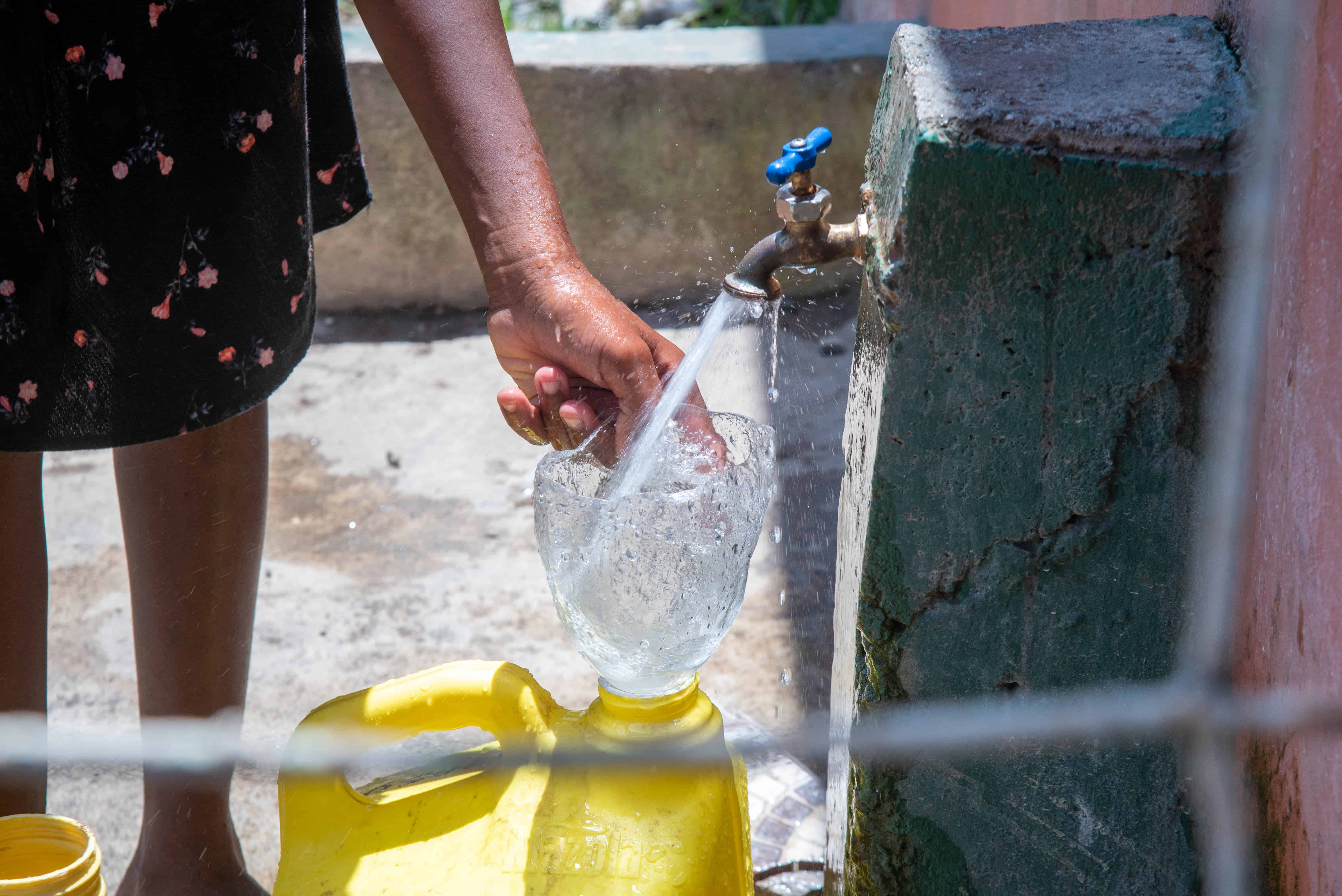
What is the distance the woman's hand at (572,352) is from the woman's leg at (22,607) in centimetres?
61

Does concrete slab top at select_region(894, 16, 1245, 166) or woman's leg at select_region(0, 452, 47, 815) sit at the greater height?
concrete slab top at select_region(894, 16, 1245, 166)

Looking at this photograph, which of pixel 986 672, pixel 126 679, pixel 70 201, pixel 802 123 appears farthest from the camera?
pixel 802 123

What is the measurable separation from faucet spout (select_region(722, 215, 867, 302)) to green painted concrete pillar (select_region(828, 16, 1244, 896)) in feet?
0.15

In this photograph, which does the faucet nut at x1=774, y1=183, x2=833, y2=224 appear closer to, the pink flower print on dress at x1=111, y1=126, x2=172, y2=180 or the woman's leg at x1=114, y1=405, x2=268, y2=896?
the pink flower print on dress at x1=111, y1=126, x2=172, y2=180

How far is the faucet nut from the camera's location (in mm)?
1184

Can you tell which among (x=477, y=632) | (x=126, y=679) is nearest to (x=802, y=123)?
(x=477, y=632)

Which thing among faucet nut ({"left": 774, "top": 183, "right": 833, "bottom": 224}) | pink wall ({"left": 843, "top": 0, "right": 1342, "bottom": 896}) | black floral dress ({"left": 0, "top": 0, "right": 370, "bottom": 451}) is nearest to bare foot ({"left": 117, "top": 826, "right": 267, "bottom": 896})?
black floral dress ({"left": 0, "top": 0, "right": 370, "bottom": 451})

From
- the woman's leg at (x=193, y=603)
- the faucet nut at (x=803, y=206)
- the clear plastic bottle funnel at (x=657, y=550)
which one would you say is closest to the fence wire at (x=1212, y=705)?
the clear plastic bottle funnel at (x=657, y=550)

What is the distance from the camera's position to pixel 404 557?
2.79 meters

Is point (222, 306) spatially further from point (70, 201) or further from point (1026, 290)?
point (1026, 290)

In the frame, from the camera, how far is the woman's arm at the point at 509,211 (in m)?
1.34

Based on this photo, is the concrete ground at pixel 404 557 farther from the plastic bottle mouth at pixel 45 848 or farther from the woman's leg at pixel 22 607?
the plastic bottle mouth at pixel 45 848

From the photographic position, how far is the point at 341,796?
1.38 m

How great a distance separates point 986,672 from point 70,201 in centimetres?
114
